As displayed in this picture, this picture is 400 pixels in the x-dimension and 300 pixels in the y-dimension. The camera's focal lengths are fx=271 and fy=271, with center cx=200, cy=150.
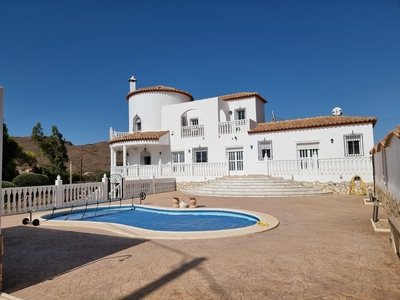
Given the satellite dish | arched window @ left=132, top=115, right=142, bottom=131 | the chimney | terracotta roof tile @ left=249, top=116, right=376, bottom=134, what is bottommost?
terracotta roof tile @ left=249, top=116, right=376, bottom=134

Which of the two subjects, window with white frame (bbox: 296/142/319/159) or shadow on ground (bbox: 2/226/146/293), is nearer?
shadow on ground (bbox: 2/226/146/293)

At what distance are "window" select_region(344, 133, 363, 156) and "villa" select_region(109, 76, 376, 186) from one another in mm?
63

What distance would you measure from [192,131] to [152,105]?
6.71 meters

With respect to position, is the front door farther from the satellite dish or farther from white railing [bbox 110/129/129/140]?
white railing [bbox 110/129/129/140]

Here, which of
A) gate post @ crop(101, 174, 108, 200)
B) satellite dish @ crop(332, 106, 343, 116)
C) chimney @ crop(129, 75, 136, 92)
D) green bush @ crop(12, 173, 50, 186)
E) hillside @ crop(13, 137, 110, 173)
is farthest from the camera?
hillside @ crop(13, 137, 110, 173)

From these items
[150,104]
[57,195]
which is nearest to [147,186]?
[57,195]

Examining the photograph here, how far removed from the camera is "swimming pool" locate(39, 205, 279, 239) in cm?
707

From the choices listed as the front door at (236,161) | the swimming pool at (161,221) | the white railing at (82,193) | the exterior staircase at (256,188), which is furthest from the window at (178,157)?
the swimming pool at (161,221)

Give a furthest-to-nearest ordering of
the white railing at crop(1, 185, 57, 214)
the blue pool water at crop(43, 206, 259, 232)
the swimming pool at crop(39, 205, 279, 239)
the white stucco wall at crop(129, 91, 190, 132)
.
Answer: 1. the white stucco wall at crop(129, 91, 190, 132)
2. the white railing at crop(1, 185, 57, 214)
3. the blue pool water at crop(43, 206, 259, 232)
4. the swimming pool at crop(39, 205, 279, 239)

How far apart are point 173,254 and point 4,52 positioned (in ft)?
57.6

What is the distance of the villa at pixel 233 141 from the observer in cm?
1922

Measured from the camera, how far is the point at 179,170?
23.6 m

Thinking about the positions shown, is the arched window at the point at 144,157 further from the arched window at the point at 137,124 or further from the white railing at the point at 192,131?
the white railing at the point at 192,131

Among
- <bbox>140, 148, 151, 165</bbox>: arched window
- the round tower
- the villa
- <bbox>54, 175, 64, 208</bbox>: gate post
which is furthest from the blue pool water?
the round tower
